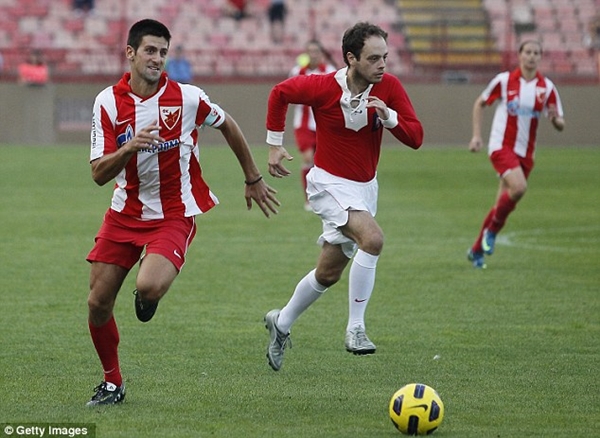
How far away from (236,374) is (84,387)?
0.96 metres

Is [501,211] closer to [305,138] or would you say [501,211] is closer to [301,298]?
[301,298]

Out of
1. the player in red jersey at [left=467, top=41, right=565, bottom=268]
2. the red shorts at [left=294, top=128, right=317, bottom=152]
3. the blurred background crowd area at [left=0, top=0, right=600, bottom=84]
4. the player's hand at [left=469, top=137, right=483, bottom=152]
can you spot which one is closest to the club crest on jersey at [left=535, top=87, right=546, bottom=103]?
the player in red jersey at [left=467, top=41, right=565, bottom=268]

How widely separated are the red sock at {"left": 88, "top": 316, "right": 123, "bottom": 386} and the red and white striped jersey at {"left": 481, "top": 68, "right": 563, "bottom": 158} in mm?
6933

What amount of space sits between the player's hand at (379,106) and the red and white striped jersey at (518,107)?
568 cm

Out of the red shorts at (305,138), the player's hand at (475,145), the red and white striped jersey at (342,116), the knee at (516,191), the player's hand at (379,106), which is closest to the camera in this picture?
the player's hand at (379,106)

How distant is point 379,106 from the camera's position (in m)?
7.14

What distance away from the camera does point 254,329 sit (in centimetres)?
901

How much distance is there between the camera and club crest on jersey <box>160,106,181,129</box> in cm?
659

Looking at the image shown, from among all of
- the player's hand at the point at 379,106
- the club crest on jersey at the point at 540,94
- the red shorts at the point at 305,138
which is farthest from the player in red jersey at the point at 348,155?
the red shorts at the point at 305,138

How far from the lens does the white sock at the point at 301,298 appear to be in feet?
25.7

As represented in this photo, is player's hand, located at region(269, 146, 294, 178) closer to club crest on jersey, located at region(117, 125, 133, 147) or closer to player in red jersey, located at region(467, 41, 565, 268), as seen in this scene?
club crest on jersey, located at region(117, 125, 133, 147)

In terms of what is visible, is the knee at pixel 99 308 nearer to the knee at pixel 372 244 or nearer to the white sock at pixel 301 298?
the white sock at pixel 301 298

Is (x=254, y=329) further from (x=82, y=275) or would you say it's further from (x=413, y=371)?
(x=82, y=275)

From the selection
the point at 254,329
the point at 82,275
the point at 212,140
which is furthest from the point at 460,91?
the point at 254,329
